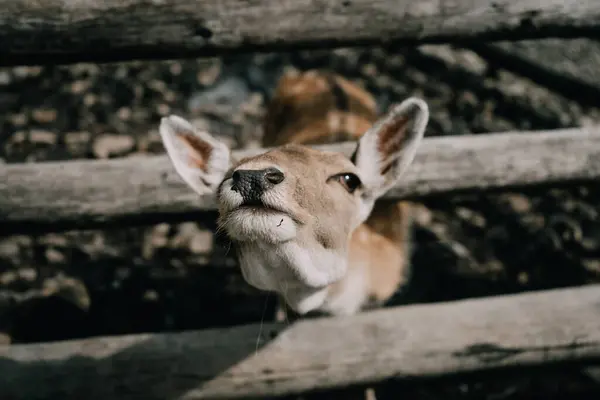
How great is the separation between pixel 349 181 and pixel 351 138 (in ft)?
4.45

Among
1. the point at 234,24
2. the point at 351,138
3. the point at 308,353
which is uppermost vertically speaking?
the point at 234,24

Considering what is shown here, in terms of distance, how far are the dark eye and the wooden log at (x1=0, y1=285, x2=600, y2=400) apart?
682 mm

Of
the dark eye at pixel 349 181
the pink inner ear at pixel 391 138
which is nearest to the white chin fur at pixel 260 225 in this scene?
the dark eye at pixel 349 181

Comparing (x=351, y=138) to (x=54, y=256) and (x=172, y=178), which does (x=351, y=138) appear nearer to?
(x=172, y=178)

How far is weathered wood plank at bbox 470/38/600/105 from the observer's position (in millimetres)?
5199

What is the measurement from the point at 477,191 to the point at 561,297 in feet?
2.17

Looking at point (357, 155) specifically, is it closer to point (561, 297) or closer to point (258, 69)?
point (561, 297)

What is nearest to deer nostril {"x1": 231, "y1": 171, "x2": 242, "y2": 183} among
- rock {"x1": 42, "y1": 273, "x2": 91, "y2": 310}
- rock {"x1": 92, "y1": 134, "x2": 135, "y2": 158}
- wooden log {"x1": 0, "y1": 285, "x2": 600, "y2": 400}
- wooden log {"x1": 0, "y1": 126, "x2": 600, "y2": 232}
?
wooden log {"x1": 0, "y1": 126, "x2": 600, "y2": 232}

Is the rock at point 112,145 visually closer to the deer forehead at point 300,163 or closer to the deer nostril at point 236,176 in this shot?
the deer forehead at point 300,163

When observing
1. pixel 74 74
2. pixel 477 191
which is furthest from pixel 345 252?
pixel 74 74

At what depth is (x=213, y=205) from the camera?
2912 millimetres

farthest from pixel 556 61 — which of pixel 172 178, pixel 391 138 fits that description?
pixel 172 178

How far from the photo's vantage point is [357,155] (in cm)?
262

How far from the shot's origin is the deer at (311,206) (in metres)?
2.02
